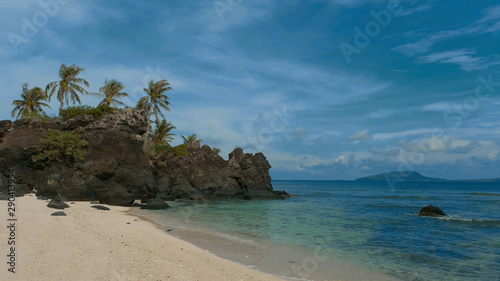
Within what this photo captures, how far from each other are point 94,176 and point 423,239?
1045 inches

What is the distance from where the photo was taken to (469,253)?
1372 centimetres

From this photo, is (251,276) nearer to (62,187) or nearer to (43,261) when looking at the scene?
(43,261)

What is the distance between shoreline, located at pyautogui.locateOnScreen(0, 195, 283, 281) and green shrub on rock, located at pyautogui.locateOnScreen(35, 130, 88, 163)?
16.1 m

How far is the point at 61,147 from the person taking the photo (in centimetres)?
2656

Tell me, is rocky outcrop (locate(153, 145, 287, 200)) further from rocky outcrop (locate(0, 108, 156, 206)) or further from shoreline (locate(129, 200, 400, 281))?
shoreline (locate(129, 200, 400, 281))

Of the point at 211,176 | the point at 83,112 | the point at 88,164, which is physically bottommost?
the point at 211,176

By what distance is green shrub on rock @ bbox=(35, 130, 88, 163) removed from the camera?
2622 cm

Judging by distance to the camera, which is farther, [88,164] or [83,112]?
[83,112]

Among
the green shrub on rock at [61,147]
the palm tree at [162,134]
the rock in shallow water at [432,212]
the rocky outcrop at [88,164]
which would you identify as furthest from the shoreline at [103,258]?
the palm tree at [162,134]

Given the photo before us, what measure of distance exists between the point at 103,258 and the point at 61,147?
22799mm

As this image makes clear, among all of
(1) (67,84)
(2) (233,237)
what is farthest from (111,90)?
(2) (233,237)

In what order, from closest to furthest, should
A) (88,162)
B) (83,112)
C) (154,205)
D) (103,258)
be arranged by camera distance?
1. (103,258)
2. (154,205)
3. (88,162)
4. (83,112)

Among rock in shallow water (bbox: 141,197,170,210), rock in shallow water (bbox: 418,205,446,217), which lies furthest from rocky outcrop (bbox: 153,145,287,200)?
rock in shallow water (bbox: 418,205,446,217)

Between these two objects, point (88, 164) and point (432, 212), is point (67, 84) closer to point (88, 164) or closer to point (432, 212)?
point (88, 164)
